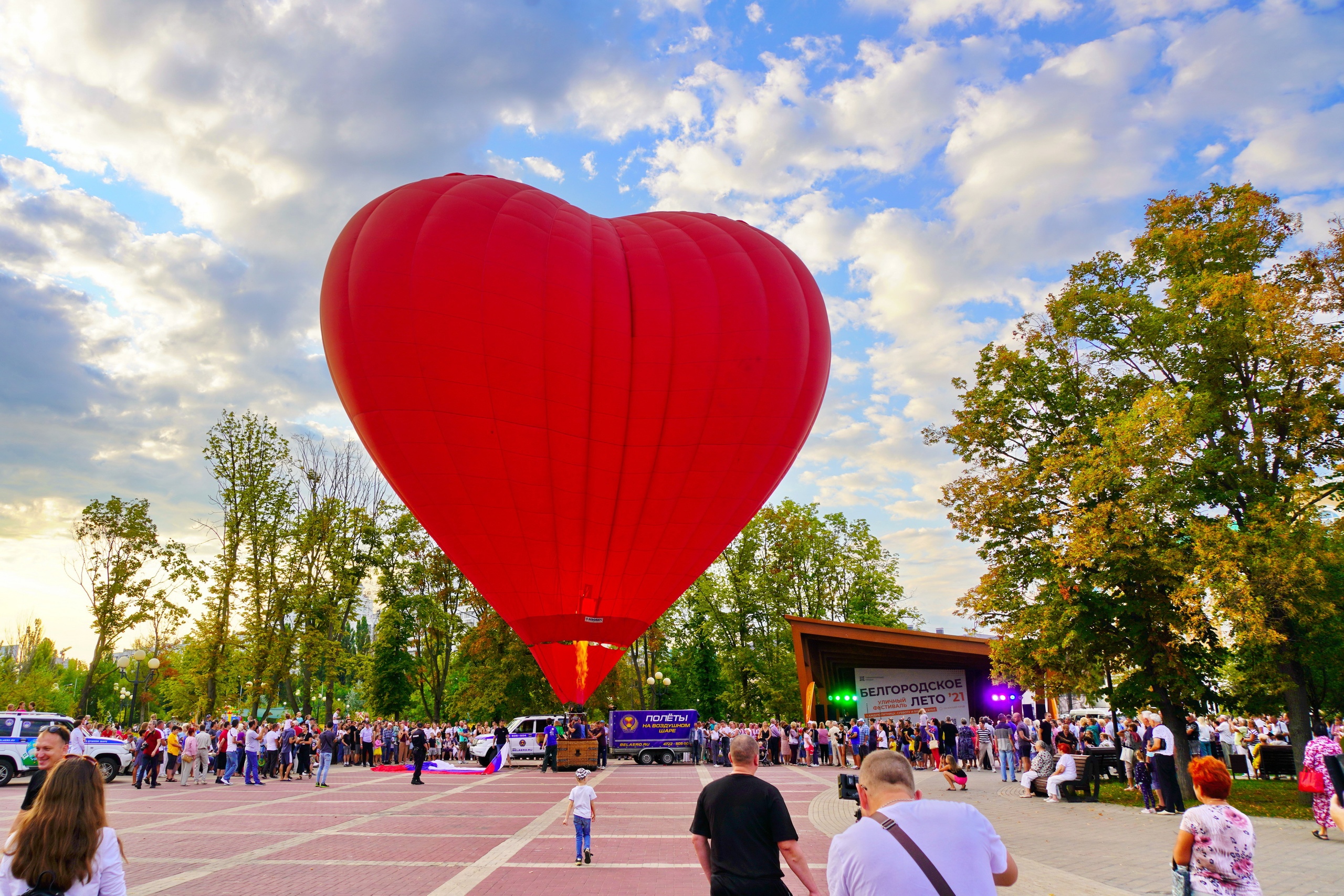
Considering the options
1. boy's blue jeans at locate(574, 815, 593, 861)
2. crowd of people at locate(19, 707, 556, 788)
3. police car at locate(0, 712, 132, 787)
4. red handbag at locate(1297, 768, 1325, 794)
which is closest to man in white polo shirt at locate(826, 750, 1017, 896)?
boy's blue jeans at locate(574, 815, 593, 861)

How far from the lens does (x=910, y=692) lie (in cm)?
3503

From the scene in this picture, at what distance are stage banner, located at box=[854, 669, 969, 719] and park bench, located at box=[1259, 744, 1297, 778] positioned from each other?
12.9 meters

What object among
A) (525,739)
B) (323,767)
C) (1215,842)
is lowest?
(525,739)

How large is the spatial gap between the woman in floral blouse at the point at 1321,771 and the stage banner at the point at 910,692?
23715 millimetres

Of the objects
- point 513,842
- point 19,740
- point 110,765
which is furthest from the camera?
point 110,765

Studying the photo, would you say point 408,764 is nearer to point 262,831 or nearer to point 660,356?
point 262,831

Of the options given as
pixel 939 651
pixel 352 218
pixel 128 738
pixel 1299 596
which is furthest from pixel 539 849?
pixel 939 651

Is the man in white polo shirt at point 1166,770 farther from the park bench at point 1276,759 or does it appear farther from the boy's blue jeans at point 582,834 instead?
the park bench at point 1276,759

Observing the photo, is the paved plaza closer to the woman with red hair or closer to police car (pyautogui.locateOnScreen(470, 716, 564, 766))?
the woman with red hair

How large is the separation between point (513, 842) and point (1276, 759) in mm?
21699

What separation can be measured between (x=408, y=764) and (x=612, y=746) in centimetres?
755

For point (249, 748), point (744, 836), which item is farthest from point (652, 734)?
point (744, 836)

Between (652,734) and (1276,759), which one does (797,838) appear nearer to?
(1276,759)

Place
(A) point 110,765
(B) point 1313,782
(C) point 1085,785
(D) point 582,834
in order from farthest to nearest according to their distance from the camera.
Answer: (A) point 110,765, (C) point 1085,785, (B) point 1313,782, (D) point 582,834
